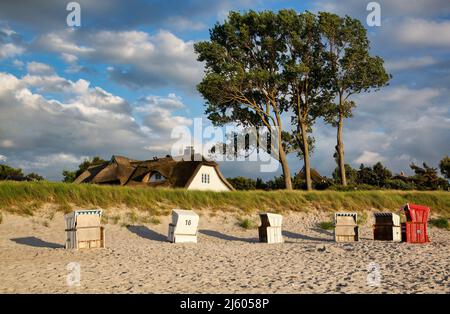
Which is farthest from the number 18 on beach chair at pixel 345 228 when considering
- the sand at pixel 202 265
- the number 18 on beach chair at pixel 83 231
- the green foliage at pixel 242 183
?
the green foliage at pixel 242 183

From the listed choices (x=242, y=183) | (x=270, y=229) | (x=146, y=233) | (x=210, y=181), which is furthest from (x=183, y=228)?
(x=242, y=183)

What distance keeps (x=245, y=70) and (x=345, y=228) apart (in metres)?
24.9

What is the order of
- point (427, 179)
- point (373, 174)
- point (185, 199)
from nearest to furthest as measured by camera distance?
point (185, 199), point (427, 179), point (373, 174)

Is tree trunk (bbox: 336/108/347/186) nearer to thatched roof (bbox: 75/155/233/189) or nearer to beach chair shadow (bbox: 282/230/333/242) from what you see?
thatched roof (bbox: 75/155/233/189)

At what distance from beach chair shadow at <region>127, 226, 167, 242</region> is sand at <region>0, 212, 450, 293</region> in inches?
2.1

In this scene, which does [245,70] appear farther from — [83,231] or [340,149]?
[83,231]

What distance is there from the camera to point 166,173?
49.3 meters

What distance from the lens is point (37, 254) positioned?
18.4 metres

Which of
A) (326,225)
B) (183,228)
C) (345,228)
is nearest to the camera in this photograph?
(183,228)

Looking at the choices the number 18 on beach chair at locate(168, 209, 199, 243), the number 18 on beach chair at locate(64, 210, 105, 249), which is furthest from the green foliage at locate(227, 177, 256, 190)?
the number 18 on beach chair at locate(64, 210, 105, 249)

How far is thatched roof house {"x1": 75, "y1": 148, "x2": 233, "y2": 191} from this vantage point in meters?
48.5

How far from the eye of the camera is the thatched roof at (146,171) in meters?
48.5

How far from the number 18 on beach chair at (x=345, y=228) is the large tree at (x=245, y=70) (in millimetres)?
20143

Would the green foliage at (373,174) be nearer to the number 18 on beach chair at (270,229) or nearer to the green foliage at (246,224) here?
the green foliage at (246,224)
